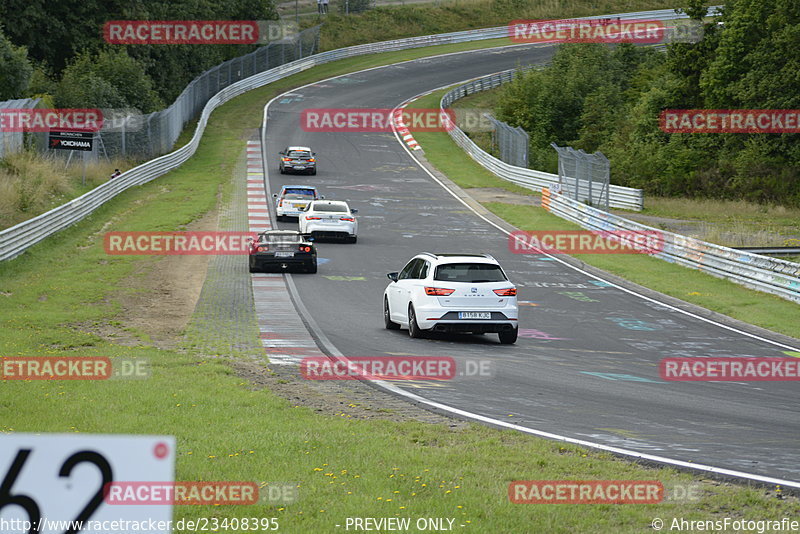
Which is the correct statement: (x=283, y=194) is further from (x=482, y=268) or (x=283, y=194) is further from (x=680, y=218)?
(x=482, y=268)

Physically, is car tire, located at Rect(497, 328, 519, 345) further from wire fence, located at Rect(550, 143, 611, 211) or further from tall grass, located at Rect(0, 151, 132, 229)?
wire fence, located at Rect(550, 143, 611, 211)

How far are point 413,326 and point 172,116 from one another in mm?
40578

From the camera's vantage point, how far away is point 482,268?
712 inches

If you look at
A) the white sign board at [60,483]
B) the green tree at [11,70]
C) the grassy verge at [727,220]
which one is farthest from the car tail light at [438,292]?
the green tree at [11,70]

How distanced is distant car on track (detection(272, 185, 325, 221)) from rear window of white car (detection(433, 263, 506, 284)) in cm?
1913

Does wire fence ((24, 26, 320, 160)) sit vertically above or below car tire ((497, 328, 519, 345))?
above

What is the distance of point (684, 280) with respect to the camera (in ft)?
90.1

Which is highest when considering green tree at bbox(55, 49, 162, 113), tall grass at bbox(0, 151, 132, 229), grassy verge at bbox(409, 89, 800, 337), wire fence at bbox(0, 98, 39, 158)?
green tree at bbox(55, 49, 162, 113)

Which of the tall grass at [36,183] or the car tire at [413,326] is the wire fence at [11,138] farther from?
the car tire at [413,326]

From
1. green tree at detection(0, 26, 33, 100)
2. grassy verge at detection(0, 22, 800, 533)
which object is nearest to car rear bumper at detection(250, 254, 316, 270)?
grassy verge at detection(0, 22, 800, 533)

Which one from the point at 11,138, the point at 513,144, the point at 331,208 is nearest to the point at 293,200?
the point at 331,208

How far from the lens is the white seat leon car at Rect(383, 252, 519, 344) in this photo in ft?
57.9

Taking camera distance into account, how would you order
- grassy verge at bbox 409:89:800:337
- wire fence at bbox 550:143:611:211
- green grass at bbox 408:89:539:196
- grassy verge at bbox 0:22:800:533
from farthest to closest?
green grass at bbox 408:89:539:196 → wire fence at bbox 550:143:611:211 → grassy verge at bbox 409:89:800:337 → grassy verge at bbox 0:22:800:533

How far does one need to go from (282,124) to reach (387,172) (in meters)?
14.1
